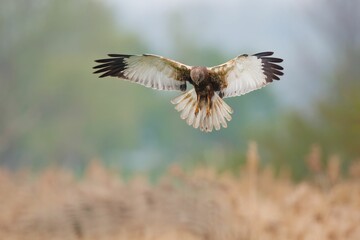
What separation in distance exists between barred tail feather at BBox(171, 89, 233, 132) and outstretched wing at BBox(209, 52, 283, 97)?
0.07 meters

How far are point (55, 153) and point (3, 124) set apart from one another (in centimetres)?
377

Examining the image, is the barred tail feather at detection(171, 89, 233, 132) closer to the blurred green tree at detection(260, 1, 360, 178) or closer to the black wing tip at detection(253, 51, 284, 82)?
the black wing tip at detection(253, 51, 284, 82)

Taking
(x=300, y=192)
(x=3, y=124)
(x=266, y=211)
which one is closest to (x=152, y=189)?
(x=266, y=211)

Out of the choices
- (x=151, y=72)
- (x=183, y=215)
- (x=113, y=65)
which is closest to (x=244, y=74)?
(x=151, y=72)

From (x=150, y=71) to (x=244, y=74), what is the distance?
37 centimetres

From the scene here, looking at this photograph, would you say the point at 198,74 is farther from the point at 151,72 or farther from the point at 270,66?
the point at 270,66

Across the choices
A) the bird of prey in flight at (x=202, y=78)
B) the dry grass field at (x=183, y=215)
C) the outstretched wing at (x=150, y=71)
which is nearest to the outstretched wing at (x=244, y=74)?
the bird of prey in flight at (x=202, y=78)

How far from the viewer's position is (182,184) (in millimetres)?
7617

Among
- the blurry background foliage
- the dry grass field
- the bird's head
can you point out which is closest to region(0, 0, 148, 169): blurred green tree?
the blurry background foliage

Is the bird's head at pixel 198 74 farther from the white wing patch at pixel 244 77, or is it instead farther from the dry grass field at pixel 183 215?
the dry grass field at pixel 183 215

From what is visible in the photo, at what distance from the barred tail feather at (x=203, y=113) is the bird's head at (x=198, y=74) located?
0.31 ft

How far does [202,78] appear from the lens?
333cm

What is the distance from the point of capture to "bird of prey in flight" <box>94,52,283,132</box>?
3.36 meters

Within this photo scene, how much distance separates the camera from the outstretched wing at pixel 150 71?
3.47 metres
